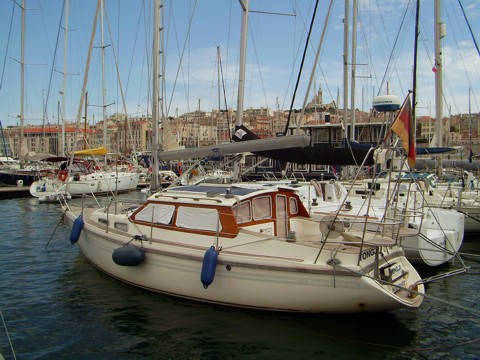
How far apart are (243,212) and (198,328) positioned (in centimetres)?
241

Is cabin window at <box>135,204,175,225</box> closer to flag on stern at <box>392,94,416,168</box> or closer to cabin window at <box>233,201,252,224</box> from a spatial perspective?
cabin window at <box>233,201,252,224</box>

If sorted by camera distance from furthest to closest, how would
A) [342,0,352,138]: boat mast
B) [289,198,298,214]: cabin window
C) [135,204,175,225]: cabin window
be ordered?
[342,0,352,138]: boat mast
[289,198,298,214]: cabin window
[135,204,175,225]: cabin window

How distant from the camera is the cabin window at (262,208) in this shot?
30.9ft

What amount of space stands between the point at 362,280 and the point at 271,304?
171cm

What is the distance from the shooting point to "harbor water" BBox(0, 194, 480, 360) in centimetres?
722

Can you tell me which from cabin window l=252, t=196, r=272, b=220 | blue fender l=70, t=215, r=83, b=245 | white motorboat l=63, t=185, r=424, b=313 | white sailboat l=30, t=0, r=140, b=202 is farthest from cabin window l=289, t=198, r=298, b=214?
white sailboat l=30, t=0, r=140, b=202

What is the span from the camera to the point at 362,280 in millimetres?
7441

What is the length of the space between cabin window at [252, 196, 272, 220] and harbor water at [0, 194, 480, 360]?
6.43 ft

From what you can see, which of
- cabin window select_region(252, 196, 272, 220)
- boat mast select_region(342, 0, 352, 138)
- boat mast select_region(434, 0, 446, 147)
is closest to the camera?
cabin window select_region(252, 196, 272, 220)

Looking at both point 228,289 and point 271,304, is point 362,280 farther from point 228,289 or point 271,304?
point 228,289

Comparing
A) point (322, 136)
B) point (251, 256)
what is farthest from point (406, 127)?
point (322, 136)

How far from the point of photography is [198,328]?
316 inches

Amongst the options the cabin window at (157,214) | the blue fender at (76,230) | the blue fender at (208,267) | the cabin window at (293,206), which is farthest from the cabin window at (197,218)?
the blue fender at (76,230)

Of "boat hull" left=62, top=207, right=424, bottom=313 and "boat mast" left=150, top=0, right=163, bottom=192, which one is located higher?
"boat mast" left=150, top=0, right=163, bottom=192
